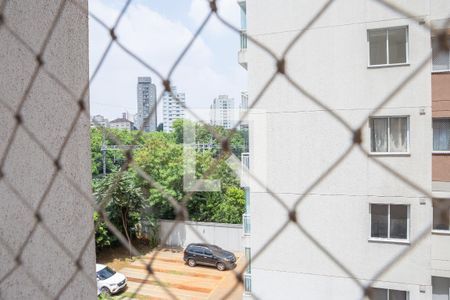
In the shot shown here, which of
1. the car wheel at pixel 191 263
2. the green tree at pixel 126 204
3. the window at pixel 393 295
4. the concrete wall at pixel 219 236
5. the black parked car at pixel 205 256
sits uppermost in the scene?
the green tree at pixel 126 204

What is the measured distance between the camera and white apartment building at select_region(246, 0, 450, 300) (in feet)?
4.69

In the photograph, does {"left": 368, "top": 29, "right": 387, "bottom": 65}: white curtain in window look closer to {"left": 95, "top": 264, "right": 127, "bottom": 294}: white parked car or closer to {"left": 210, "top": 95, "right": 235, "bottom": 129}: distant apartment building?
{"left": 210, "top": 95, "right": 235, "bottom": 129}: distant apartment building

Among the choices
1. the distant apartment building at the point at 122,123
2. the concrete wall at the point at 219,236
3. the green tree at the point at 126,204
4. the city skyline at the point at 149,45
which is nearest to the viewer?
the city skyline at the point at 149,45

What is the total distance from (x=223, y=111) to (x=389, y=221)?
3.90ft

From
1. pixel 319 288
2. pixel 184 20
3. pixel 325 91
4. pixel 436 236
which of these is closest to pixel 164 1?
pixel 184 20

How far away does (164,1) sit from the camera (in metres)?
0.50

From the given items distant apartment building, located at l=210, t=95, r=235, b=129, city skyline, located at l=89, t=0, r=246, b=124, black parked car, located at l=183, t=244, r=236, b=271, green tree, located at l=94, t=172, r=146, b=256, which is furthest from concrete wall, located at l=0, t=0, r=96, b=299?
black parked car, located at l=183, t=244, r=236, b=271

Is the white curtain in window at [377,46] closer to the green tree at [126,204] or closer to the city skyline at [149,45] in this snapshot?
the city skyline at [149,45]

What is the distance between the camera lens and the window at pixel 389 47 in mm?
1433

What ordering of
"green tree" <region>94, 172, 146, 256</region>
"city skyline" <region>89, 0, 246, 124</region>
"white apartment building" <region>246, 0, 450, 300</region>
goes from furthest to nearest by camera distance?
"green tree" <region>94, 172, 146, 256</region>, "white apartment building" <region>246, 0, 450, 300</region>, "city skyline" <region>89, 0, 246, 124</region>

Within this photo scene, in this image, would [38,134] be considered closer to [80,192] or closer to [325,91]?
[80,192]

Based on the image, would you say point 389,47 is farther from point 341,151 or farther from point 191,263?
point 191,263

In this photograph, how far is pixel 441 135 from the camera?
147 cm

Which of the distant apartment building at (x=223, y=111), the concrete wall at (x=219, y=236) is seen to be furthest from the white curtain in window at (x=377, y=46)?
the concrete wall at (x=219, y=236)
